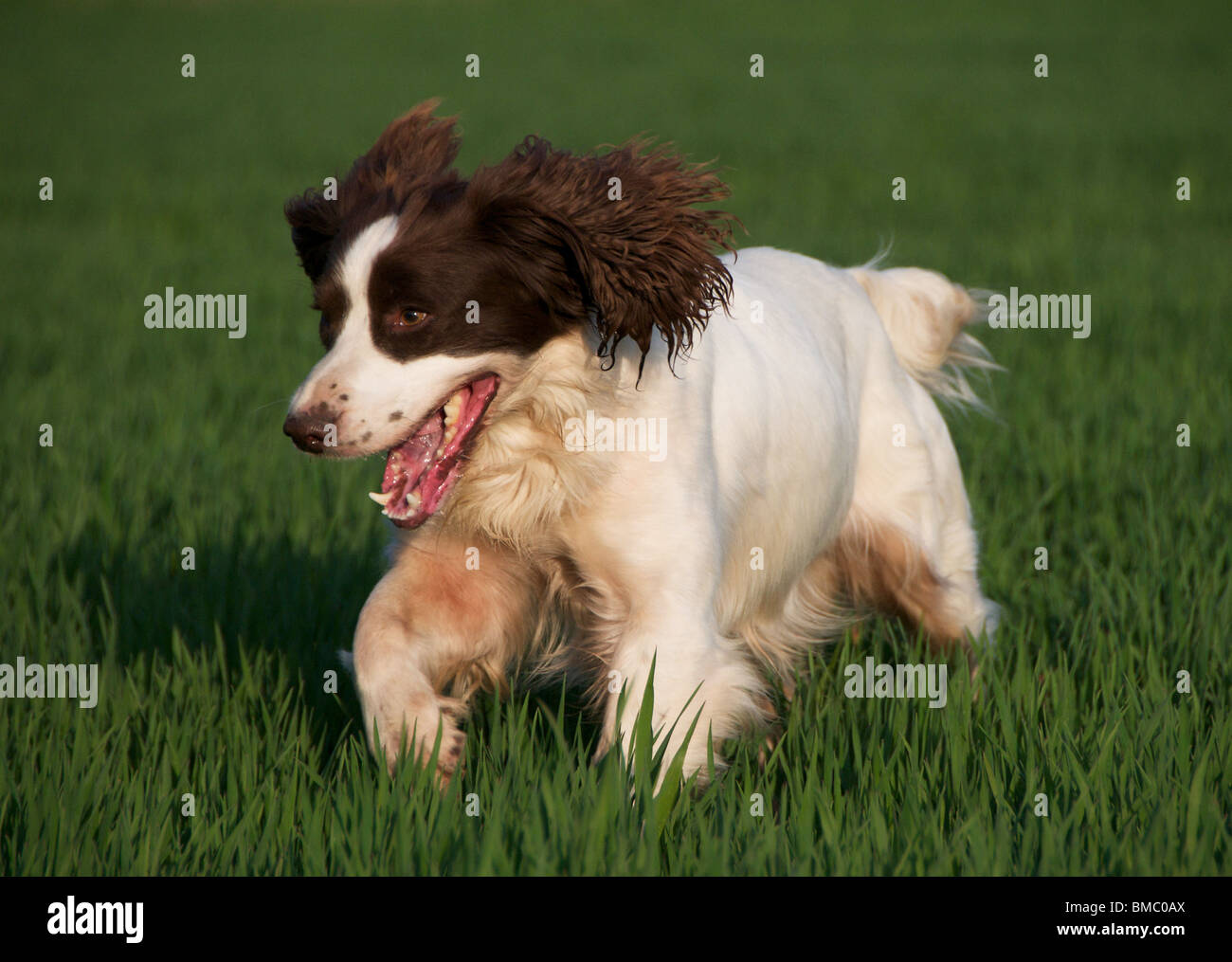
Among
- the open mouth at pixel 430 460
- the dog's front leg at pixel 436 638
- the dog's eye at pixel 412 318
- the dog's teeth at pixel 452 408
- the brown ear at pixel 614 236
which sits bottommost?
the dog's front leg at pixel 436 638

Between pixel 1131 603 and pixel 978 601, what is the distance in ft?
1.73

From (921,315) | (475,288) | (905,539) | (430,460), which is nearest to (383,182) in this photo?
(475,288)

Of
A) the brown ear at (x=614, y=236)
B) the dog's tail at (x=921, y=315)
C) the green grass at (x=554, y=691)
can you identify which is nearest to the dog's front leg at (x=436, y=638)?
the green grass at (x=554, y=691)

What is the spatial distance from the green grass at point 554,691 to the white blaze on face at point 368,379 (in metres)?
0.74

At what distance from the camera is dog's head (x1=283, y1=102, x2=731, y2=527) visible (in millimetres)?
3066

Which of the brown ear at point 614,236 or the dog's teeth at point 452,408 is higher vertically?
the brown ear at point 614,236

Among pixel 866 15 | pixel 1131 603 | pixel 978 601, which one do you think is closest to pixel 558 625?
pixel 978 601

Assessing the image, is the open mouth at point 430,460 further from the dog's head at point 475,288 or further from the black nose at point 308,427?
the black nose at point 308,427

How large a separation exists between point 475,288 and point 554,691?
5.20 feet

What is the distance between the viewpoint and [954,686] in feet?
12.1

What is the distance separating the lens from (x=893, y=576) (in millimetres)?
4324

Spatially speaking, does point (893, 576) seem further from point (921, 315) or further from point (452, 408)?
point (452, 408)

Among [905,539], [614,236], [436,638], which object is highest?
[614,236]

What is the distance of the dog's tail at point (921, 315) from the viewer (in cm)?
473
